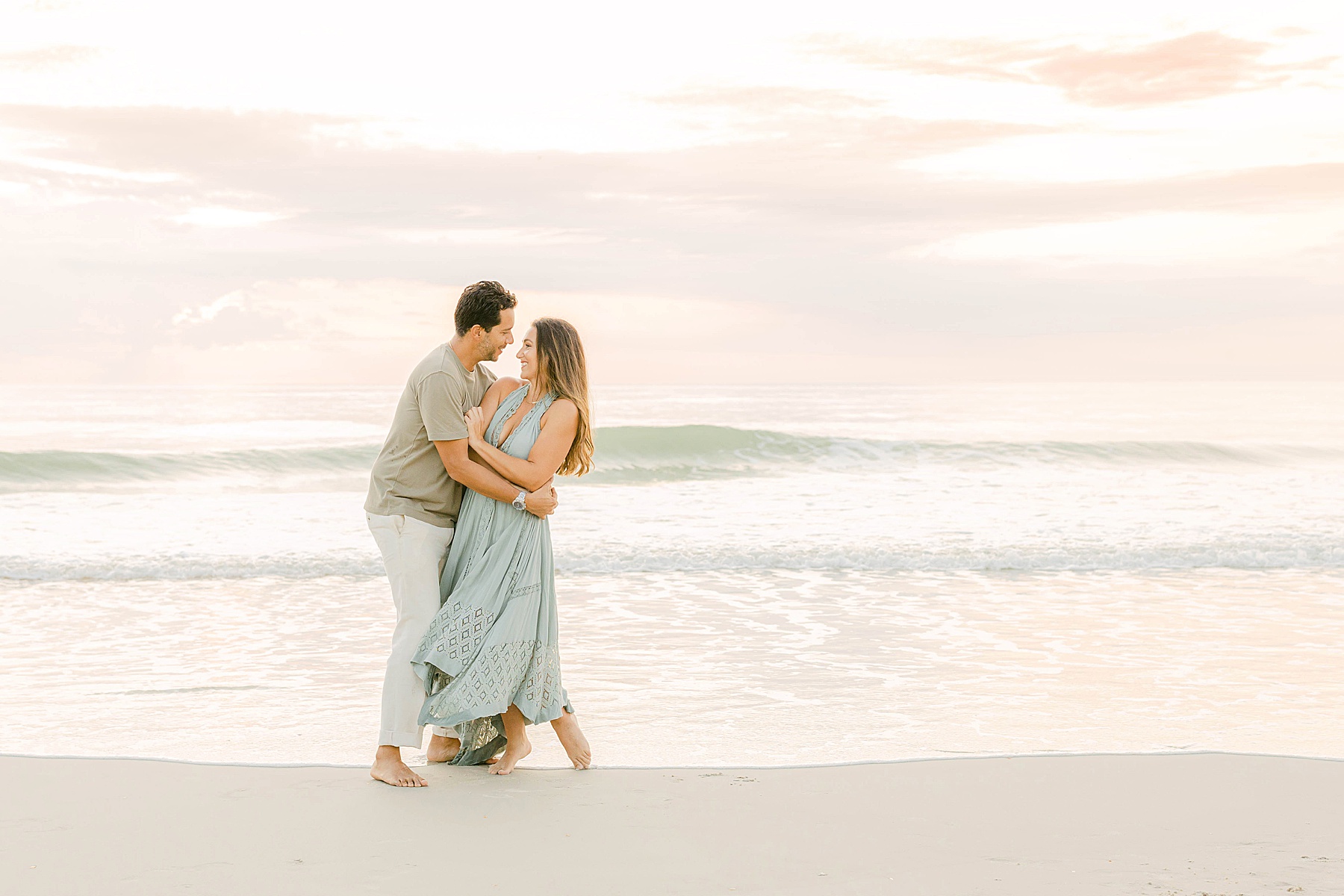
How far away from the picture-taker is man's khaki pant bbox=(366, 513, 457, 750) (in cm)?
434

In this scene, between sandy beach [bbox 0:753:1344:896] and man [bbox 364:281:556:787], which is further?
man [bbox 364:281:556:787]

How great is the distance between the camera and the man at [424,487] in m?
4.26

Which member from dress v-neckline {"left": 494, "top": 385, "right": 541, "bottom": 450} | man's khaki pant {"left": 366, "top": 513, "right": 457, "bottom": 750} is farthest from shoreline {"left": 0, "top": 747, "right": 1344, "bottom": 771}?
dress v-neckline {"left": 494, "top": 385, "right": 541, "bottom": 450}

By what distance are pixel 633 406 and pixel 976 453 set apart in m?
24.0

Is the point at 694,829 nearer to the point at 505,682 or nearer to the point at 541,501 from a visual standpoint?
the point at 505,682

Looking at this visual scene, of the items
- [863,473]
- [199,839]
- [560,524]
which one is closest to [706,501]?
[560,524]

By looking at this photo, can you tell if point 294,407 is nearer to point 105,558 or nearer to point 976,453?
point 976,453

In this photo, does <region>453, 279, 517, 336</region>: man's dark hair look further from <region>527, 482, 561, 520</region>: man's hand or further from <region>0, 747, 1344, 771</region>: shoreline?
<region>0, 747, 1344, 771</region>: shoreline

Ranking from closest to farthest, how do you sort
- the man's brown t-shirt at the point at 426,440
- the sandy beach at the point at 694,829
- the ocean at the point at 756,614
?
1. the sandy beach at the point at 694,829
2. the man's brown t-shirt at the point at 426,440
3. the ocean at the point at 756,614

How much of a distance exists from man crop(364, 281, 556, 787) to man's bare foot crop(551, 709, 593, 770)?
0.55 meters

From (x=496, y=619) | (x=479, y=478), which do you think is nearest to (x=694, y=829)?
(x=496, y=619)

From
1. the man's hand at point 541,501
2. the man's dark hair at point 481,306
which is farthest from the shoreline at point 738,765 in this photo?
the man's dark hair at point 481,306

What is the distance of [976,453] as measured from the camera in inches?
1037

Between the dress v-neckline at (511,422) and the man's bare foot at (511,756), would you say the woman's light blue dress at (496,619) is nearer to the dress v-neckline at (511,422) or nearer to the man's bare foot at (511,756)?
the dress v-neckline at (511,422)
